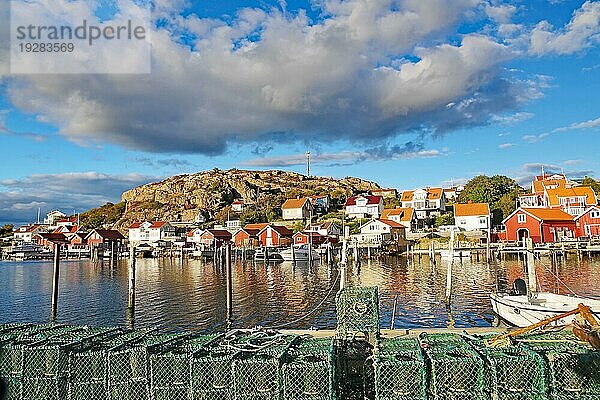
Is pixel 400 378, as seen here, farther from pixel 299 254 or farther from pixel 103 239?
pixel 103 239

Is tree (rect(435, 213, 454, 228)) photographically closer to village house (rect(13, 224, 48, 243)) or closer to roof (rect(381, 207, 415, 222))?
roof (rect(381, 207, 415, 222))

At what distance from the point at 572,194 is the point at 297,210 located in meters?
45.6

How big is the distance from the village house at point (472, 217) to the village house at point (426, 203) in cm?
1444

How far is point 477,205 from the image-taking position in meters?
67.5

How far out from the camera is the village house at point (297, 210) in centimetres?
9100

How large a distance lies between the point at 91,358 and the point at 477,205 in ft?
218

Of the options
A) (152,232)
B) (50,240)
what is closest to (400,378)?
(152,232)

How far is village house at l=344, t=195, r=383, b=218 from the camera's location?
8538 centimetres

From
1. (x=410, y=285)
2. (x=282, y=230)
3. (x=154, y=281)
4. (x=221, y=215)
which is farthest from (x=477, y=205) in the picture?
(x=221, y=215)

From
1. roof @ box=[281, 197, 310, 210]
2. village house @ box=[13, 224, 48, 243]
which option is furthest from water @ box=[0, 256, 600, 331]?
village house @ box=[13, 224, 48, 243]

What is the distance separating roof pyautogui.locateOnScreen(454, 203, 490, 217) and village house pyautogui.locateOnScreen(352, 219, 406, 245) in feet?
26.4

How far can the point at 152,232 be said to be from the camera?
8712 cm

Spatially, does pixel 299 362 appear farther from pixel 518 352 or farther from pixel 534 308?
pixel 534 308

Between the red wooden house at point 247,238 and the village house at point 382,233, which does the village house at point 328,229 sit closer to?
the village house at point 382,233
